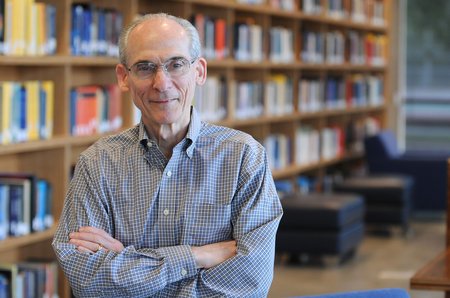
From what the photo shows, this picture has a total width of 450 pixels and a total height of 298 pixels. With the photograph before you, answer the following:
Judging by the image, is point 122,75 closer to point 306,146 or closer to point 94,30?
point 94,30

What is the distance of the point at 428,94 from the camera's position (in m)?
12.6

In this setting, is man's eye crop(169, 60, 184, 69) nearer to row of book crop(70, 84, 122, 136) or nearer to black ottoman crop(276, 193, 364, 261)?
row of book crop(70, 84, 122, 136)

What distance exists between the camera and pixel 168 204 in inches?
103

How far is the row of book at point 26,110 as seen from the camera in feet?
17.1

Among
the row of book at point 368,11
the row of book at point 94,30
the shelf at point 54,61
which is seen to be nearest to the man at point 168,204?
the shelf at point 54,61

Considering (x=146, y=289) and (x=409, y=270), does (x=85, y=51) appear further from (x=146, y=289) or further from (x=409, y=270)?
(x=146, y=289)

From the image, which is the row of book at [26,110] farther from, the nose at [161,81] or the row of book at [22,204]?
the nose at [161,81]

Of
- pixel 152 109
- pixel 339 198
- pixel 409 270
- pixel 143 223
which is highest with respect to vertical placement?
pixel 152 109

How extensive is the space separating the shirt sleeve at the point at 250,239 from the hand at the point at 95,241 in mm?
233

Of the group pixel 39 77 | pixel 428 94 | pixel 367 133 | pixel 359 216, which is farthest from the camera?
pixel 428 94

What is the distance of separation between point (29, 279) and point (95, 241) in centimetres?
294

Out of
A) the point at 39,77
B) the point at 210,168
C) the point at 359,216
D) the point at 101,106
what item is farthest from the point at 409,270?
the point at 210,168

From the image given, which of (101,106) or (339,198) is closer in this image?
(101,106)

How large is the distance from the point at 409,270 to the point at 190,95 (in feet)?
16.9
